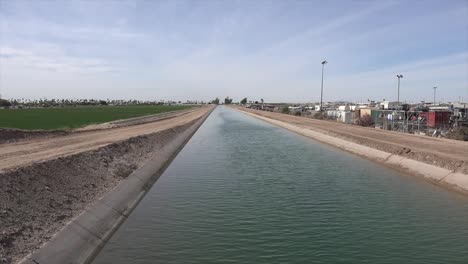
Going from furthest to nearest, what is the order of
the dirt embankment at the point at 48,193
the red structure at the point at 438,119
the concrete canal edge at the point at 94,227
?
the red structure at the point at 438,119
the dirt embankment at the point at 48,193
the concrete canal edge at the point at 94,227

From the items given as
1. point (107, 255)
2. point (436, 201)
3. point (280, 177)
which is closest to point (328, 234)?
point (107, 255)

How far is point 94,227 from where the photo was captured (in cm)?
1168

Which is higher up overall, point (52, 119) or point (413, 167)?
point (52, 119)

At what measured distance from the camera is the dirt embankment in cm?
942

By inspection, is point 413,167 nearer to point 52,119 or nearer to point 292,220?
point 292,220

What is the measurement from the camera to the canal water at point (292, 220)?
10.6 meters

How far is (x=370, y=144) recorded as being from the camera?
31.2m

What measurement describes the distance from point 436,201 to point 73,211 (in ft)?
41.0

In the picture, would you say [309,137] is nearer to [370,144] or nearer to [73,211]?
[370,144]

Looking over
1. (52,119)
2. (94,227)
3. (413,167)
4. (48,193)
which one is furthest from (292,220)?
(52,119)

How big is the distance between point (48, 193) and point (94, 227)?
227cm

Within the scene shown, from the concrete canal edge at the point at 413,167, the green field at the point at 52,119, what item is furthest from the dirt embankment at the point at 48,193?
the green field at the point at 52,119

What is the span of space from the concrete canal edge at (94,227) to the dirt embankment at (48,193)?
0.23 metres

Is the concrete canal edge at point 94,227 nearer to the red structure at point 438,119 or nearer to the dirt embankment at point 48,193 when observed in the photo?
the dirt embankment at point 48,193
